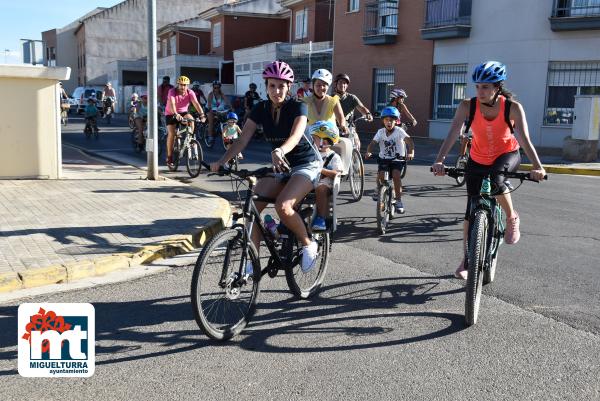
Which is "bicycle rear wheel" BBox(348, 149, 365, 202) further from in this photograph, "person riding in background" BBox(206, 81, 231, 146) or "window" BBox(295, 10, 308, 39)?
"window" BBox(295, 10, 308, 39)

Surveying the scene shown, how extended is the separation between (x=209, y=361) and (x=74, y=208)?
16.5ft

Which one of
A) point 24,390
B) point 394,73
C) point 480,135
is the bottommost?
point 24,390

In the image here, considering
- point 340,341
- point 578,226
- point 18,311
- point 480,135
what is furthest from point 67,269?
→ point 578,226

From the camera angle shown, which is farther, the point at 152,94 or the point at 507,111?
the point at 152,94

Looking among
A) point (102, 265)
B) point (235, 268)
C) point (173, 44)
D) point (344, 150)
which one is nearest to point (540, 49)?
point (344, 150)

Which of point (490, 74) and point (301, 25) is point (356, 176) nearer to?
point (490, 74)

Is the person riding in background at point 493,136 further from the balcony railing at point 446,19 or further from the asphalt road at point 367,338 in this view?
the balcony railing at point 446,19

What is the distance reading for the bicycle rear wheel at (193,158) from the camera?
12.0m

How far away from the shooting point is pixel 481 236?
4.63 m

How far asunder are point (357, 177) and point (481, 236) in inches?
224

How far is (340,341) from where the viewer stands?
4.28 metres

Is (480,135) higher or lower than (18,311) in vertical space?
higher

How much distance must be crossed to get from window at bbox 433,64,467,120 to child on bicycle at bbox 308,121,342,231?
17.4 m

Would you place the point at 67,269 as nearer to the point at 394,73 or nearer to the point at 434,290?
the point at 434,290
